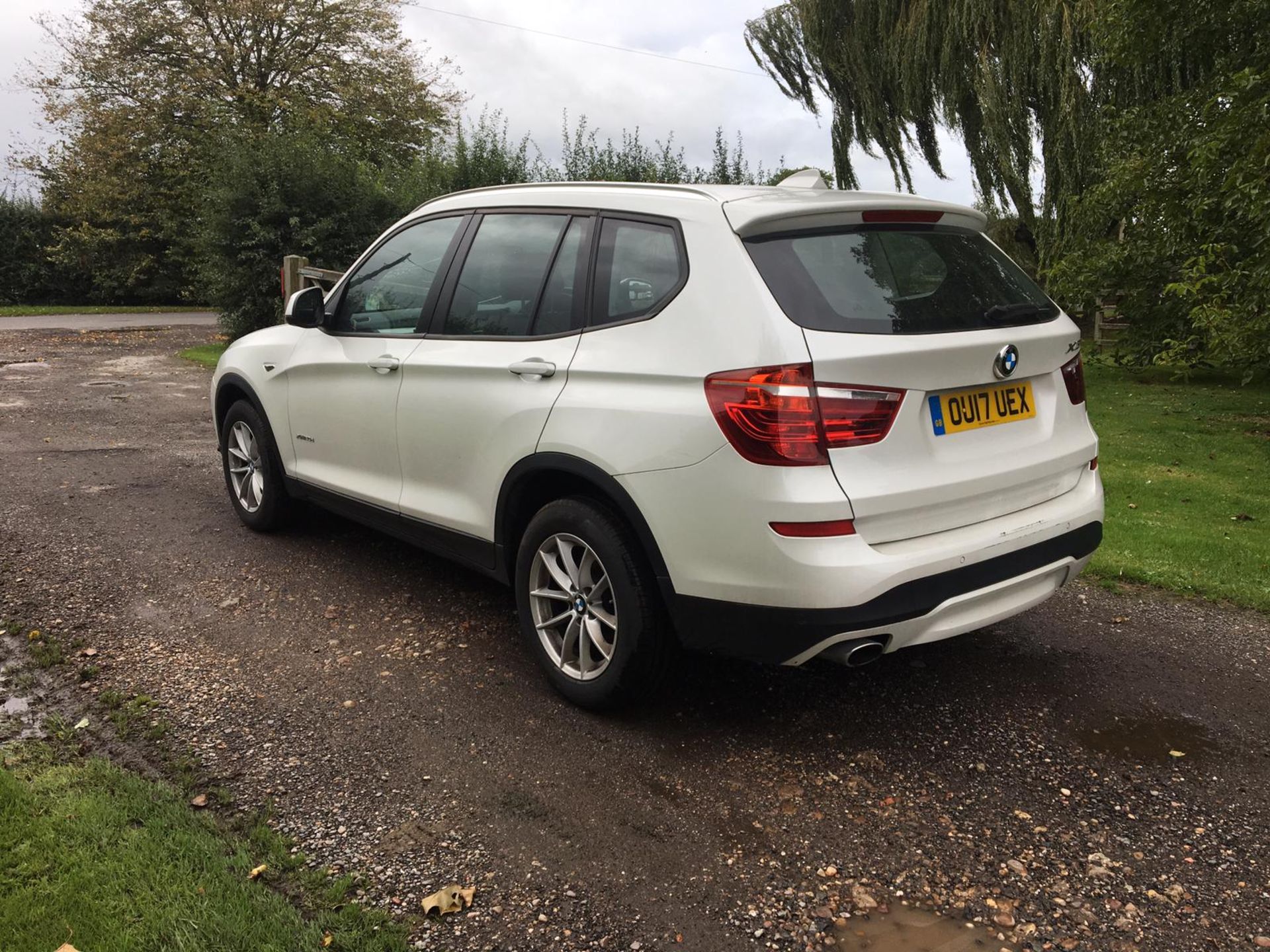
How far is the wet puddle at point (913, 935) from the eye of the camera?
7.88ft

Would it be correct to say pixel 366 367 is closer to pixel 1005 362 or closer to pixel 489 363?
pixel 489 363

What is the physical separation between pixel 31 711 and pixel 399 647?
4.49ft

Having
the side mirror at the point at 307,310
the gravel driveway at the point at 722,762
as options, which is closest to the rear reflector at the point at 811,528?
the gravel driveway at the point at 722,762

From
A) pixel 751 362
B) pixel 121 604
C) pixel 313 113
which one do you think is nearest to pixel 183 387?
pixel 121 604

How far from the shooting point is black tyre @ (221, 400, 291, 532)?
5.43m

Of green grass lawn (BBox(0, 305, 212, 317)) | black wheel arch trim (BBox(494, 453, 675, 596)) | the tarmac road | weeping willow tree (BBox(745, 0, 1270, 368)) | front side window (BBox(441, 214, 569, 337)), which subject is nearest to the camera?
black wheel arch trim (BBox(494, 453, 675, 596))

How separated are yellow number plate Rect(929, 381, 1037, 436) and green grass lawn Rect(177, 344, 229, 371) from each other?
43.7ft

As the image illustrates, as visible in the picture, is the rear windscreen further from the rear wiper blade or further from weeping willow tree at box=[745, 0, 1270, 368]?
weeping willow tree at box=[745, 0, 1270, 368]

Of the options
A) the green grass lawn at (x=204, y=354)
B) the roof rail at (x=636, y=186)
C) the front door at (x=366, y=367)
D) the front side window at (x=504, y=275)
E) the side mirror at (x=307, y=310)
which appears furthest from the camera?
the green grass lawn at (x=204, y=354)

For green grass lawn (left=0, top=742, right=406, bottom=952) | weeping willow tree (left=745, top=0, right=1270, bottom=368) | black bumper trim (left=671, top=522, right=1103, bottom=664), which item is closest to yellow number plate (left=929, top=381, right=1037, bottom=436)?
black bumper trim (left=671, top=522, right=1103, bottom=664)

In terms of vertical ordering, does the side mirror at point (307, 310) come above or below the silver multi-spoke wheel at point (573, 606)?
above

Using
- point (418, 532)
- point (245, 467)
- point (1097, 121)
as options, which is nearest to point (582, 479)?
point (418, 532)

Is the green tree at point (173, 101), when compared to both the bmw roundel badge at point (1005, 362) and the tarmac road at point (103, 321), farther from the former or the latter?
the bmw roundel badge at point (1005, 362)

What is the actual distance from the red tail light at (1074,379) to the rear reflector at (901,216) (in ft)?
2.40
